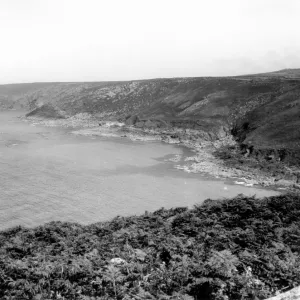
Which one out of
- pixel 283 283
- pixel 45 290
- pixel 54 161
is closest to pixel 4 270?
pixel 45 290

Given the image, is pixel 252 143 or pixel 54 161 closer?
pixel 54 161

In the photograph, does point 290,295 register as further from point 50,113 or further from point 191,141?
point 50,113

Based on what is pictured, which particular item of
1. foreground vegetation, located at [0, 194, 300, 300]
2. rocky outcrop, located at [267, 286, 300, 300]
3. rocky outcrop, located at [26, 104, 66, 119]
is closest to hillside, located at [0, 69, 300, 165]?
rocky outcrop, located at [26, 104, 66, 119]

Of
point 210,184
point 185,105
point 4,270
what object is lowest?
point 210,184

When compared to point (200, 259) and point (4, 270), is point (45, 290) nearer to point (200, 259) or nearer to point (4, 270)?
point (4, 270)

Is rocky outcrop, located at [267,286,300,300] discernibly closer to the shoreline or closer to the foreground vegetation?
the foreground vegetation

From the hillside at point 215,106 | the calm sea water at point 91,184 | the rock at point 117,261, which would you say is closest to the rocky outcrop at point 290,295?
the rock at point 117,261

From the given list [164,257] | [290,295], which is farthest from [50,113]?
[290,295]
